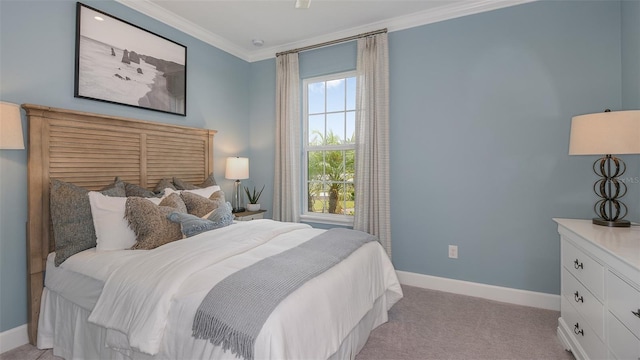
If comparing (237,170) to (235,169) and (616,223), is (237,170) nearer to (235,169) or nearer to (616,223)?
(235,169)

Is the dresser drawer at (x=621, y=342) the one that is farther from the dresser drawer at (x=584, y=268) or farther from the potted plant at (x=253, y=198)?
the potted plant at (x=253, y=198)

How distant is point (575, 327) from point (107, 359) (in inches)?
110

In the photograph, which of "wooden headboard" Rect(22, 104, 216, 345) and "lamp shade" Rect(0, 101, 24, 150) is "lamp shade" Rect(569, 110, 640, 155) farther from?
"lamp shade" Rect(0, 101, 24, 150)

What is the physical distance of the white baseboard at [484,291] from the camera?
2.58 metres

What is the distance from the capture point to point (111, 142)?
2.46 m

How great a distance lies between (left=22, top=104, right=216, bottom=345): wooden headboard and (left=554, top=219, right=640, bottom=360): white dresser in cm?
330

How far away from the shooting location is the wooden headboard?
199cm

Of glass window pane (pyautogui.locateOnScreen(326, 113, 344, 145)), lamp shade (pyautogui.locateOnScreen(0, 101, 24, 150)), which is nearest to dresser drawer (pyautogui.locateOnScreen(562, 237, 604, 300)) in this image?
glass window pane (pyautogui.locateOnScreen(326, 113, 344, 145))

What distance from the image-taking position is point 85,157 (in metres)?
2.29

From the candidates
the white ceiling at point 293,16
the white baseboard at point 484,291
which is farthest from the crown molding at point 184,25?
the white baseboard at point 484,291

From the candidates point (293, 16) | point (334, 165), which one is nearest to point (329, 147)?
point (334, 165)

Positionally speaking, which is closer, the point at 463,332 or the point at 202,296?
the point at 202,296

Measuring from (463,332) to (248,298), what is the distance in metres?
1.81

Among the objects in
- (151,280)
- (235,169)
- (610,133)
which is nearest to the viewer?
(151,280)
